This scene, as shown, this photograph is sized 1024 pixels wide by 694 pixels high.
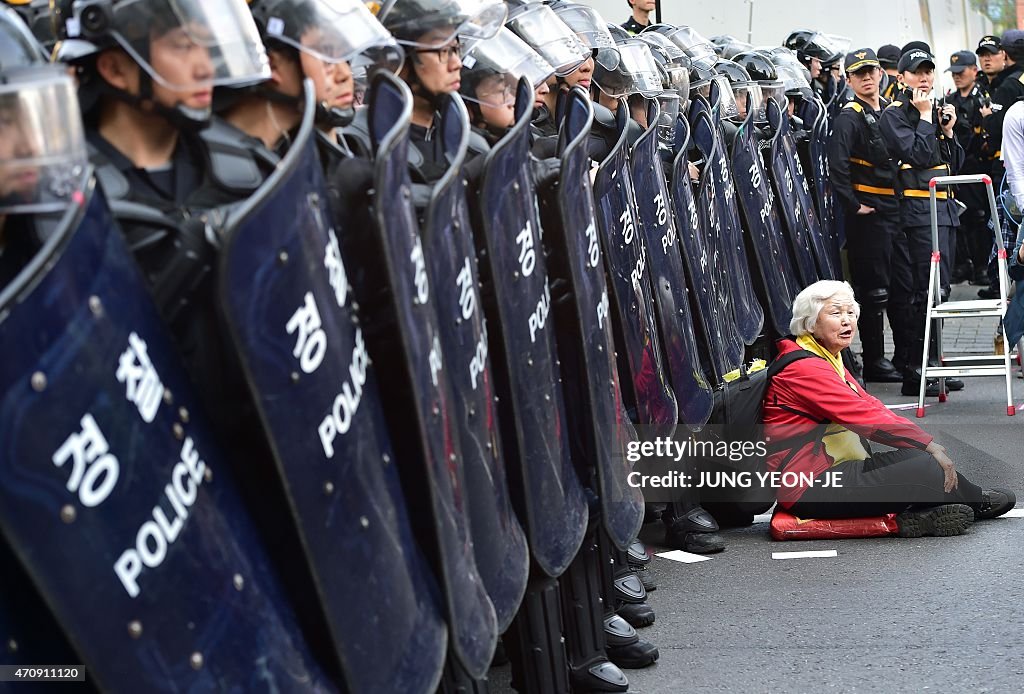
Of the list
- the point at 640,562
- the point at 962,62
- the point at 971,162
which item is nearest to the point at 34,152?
the point at 640,562

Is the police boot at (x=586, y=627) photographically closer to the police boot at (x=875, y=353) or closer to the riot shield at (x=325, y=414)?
the riot shield at (x=325, y=414)

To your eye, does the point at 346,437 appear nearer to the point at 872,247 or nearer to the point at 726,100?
the point at 726,100

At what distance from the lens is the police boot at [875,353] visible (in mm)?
10039

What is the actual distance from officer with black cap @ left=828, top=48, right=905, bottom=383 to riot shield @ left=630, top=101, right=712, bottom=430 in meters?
4.08

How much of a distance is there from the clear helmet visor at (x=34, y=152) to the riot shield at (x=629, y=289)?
3.12m

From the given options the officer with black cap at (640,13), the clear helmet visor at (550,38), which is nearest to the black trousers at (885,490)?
the clear helmet visor at (550,38)

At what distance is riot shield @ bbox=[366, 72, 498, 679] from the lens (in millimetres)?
2727

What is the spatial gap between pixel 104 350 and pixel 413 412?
2.92ft

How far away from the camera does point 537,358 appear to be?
388cm

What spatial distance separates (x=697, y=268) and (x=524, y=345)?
276cm

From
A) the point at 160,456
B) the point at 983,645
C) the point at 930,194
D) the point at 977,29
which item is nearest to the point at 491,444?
the point at 160,456

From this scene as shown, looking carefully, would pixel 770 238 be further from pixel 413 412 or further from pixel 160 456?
pixel 160 456

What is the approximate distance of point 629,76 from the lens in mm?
6277

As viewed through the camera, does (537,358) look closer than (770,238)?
Yes
